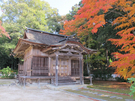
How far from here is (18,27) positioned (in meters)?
22.2

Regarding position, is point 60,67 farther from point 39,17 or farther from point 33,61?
point 39,17

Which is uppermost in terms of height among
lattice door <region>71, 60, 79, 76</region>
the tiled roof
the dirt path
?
the tiled roof

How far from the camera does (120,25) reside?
10.5 m

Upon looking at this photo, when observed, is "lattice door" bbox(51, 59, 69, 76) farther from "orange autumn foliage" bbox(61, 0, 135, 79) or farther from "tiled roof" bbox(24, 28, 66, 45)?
"orange autumn foliage" bbox(61, 0, 135, 79)

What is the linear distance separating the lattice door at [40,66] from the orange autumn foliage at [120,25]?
6.15 metres

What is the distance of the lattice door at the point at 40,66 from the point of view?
37.6 ft

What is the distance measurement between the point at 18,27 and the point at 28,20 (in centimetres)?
248

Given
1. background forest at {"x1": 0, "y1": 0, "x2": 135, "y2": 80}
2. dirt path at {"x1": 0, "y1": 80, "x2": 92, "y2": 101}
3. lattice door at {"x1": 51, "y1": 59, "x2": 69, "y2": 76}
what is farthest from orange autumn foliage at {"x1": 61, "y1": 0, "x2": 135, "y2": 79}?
lattice door at {"x1": 51, "y1": 59, "x2": 69, "y2": 76}

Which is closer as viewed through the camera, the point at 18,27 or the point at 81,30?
the point at 81,30

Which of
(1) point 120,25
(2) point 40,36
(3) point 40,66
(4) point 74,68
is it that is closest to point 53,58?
(3) point 40,66

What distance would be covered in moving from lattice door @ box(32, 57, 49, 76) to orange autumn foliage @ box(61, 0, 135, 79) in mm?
6146

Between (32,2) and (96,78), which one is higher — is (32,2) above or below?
above

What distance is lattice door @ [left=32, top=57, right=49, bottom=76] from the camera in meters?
11.5

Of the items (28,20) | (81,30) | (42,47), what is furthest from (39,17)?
(42,47)
